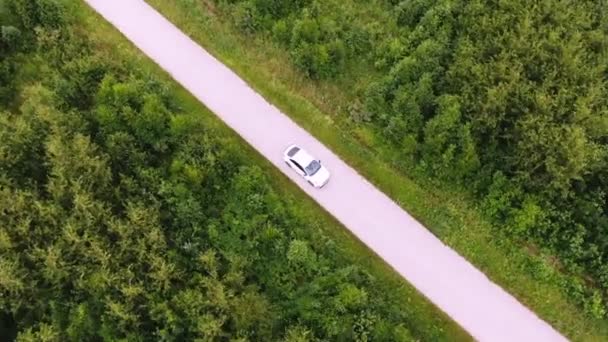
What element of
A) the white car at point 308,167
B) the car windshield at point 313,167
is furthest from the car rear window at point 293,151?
the car windshield at point 313,167

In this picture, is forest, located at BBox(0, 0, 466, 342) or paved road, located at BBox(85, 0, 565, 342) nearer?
forest, located at BBox(0, 0, 466, 342)

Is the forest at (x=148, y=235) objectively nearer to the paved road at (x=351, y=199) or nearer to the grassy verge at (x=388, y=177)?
the paved road at (x=351, y=199)

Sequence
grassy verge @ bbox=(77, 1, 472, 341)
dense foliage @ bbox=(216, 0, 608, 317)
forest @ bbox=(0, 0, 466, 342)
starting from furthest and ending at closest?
dense foliage @ bbox=(216, 0, 608, 317) → grassy verge @ bbox=(77, 1, 472, 341) → forest @ bbox=(0, 0, 466, 342)

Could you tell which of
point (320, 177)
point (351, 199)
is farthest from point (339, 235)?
point (320, 177)

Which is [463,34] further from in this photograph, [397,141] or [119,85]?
[119,85]

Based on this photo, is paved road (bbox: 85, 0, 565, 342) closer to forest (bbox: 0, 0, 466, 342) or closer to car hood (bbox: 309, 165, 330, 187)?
car hood (bbox: 309, 165, 330, 187)

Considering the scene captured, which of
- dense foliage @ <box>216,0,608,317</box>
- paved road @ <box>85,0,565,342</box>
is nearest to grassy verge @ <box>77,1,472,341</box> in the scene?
paved road @ <box>85,0,565,342</box>
